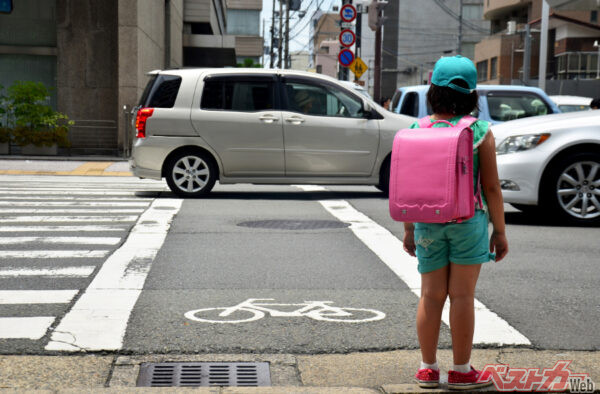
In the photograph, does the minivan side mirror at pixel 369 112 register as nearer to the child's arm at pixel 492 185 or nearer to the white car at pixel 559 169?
the white car at pixel 559 169

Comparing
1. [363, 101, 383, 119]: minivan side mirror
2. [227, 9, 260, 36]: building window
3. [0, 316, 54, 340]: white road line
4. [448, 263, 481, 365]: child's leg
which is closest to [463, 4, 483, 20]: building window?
[227, 9, 260, 36]: building window

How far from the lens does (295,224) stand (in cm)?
971

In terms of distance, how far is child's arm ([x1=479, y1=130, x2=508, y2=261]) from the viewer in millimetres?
3643

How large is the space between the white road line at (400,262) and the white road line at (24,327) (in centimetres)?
227

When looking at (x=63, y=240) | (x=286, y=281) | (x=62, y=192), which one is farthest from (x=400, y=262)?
(x=62, y=192)

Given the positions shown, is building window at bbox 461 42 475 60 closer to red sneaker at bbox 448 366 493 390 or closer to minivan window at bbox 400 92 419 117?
minivan window at bbox 400 92 419 117

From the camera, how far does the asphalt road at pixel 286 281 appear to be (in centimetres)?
473

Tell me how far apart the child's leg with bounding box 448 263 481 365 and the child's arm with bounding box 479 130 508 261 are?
0.17m

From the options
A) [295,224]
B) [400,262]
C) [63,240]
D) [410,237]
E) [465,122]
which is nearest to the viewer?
[465,122]

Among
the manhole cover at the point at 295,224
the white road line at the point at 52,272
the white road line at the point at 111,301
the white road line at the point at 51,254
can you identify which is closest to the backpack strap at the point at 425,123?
the white road line at the point at 111,301

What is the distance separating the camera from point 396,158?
364 cm

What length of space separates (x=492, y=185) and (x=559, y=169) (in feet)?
20.4

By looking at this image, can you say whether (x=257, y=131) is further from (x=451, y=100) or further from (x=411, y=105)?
(x=451, y=100)

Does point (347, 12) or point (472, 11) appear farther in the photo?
point (472, 11)
